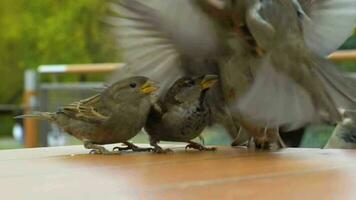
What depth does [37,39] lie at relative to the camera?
8344 millimetres

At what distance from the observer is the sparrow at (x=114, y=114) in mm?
1029

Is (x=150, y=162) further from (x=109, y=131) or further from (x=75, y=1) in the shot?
(x=75, y=1)

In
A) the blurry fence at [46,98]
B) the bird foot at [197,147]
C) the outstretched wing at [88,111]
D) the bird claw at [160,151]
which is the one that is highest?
the outstretched wing at [88,111]

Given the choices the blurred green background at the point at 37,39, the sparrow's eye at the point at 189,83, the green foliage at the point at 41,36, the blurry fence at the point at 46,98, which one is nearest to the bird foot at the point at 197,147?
the sparrow's eye at the point at 189,83

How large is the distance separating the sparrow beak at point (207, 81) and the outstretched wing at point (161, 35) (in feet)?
0.11

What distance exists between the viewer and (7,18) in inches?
352

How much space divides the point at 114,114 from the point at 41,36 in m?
7.25

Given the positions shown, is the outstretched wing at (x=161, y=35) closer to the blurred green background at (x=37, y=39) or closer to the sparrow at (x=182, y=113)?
the sparrow at (x=182, y=113)

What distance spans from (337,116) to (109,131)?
1.00 ft

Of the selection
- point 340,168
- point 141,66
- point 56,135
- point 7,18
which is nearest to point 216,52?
point 141,66

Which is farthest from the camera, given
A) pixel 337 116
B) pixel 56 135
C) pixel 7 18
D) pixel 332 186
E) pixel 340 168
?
pixel 7 18

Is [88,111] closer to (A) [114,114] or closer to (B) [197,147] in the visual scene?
(A) [114,114]

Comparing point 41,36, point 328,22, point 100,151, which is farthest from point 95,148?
point 41,36

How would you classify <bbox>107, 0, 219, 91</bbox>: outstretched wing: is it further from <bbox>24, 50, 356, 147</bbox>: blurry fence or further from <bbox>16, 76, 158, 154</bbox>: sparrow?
<bbox>24, 50, 356, 147</bbox>: blurry fence
